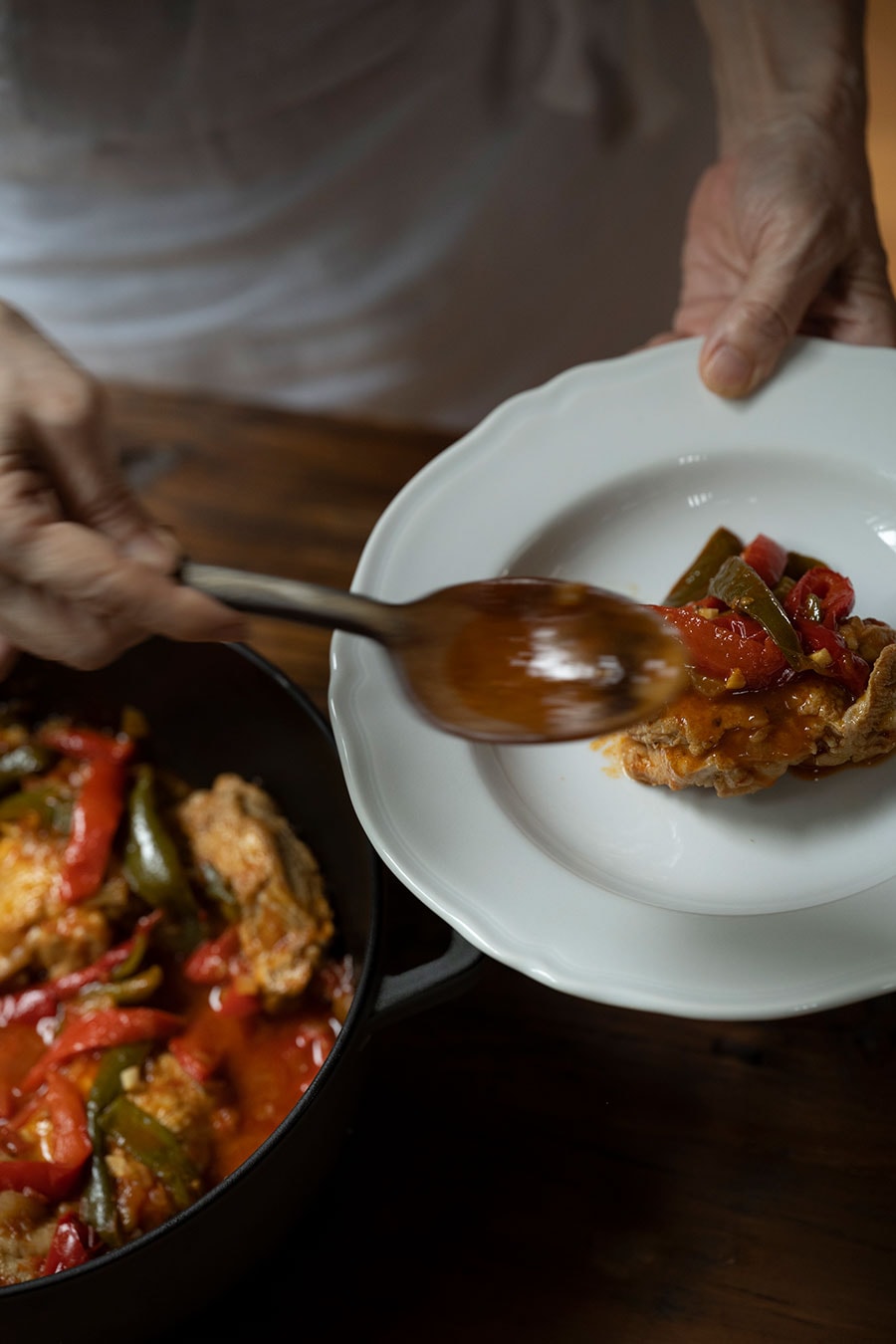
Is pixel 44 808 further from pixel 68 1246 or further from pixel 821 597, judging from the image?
pixel 821 597

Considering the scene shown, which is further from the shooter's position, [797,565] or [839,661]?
[797,565]

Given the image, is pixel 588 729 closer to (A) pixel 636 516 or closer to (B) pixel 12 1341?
(A) pixel 636 516

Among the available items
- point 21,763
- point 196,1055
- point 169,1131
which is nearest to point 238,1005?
point 196,1055

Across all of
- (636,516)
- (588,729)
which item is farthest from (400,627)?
(636,516)

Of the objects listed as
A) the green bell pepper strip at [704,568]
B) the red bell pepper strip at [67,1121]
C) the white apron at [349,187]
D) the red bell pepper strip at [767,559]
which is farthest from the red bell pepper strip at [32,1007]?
the white apron at [349,187]

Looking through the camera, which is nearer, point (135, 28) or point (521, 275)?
point (135, 28)

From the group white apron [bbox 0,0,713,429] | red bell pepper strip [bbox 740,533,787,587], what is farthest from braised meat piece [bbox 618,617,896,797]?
white apron [bbox 0,0,713,429]

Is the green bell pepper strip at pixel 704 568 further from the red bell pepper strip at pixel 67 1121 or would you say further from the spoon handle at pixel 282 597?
the red bell pepper strip at pixel 67 1121
